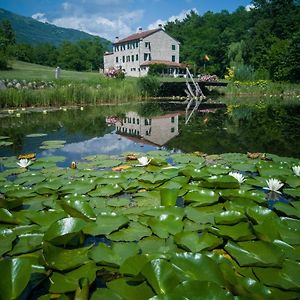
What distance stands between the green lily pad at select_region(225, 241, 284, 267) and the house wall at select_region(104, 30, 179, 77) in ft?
128

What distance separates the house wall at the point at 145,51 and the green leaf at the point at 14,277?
129ft

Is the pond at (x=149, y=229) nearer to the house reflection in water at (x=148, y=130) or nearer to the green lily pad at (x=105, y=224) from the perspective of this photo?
the green lily pad at (x=105, y=224)

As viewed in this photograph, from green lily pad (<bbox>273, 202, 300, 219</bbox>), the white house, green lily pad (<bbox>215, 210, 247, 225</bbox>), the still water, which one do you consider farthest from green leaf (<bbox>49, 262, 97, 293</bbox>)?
the white house

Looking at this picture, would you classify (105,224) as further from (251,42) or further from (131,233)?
(251,42)

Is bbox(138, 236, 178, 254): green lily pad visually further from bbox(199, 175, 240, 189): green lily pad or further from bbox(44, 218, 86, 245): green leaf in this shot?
bbox(199, 175, 240, 189): green lily pad

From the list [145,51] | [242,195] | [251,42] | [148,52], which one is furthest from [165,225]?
[251,42]

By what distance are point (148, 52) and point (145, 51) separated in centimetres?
52

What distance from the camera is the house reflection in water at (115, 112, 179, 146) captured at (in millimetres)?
6012

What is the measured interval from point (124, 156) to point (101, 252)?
8.81 feet

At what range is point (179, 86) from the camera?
74.1 feet

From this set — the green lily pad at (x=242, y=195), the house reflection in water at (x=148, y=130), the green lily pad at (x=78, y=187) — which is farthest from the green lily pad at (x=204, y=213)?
the house reflection in water at (x=148, y=130)

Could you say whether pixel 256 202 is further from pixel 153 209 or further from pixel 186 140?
pixel 186 140

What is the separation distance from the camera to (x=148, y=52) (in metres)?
41.0

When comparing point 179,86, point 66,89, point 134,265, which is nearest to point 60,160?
point 134,265
